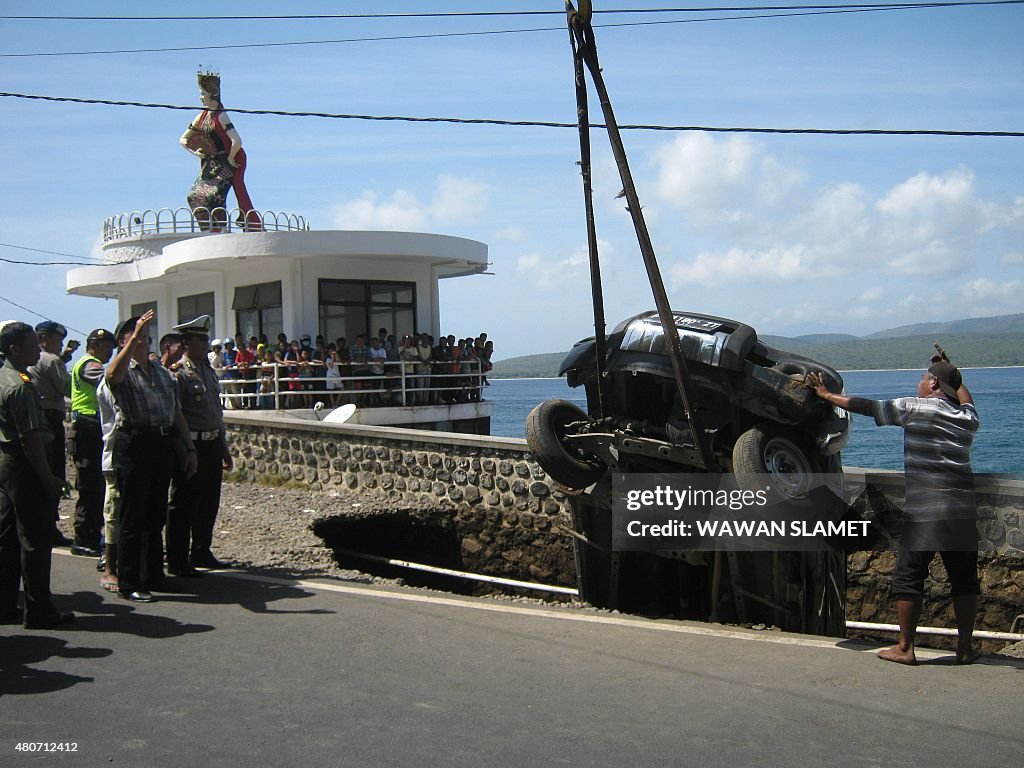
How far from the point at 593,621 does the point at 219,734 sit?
3.10 meters

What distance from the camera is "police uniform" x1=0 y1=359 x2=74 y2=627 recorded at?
616 cm

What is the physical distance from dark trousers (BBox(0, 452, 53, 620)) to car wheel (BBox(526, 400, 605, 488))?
373 centimetres

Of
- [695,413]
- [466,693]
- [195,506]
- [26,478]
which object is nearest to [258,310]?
[195,506]

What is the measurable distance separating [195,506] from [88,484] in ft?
4.47

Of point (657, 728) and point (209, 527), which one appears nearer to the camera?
point (657, 728)

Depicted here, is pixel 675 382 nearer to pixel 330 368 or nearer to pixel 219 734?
pixel 219 734

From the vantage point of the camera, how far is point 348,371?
1964 cm

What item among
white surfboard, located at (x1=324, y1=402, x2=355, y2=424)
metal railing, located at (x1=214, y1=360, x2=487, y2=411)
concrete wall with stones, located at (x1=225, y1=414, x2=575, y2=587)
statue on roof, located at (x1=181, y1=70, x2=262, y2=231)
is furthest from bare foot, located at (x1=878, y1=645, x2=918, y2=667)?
statue on roof, located at (x1=181, y1=70, x2=262, y2=231)

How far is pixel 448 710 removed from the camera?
15.8 ft

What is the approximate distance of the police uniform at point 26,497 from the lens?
6.16 m

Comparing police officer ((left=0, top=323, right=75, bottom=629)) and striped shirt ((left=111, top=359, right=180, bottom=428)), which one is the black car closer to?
striped shirt ((left=111, top=359, right=180, bottom=428))

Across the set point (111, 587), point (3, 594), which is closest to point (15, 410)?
point (3, 594)

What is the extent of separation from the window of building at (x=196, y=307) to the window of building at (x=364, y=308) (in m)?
3.67

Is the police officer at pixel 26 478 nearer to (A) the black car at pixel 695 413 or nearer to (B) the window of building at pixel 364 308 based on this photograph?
(A) the black car at pixel 695 413
